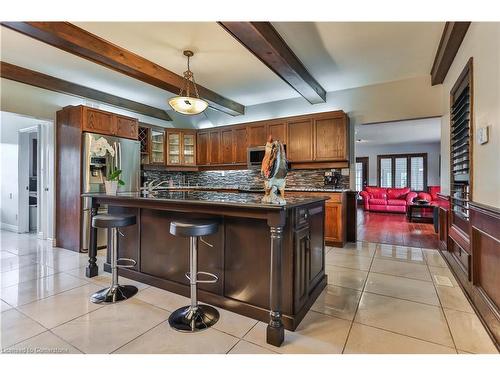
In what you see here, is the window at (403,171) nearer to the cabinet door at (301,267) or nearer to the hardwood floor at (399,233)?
the hardwood floor at (399,233)

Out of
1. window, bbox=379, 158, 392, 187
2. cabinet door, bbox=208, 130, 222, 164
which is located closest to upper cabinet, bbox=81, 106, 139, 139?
cabinet door, bbox=208, 130, 222, 164

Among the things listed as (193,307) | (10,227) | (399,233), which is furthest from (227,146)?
(10,227)

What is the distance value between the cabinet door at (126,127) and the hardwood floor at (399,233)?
14.8 feet

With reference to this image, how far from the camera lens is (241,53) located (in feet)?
11.0

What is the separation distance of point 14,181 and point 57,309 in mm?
5109

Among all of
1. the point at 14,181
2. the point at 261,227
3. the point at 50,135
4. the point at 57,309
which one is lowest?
the point at 57,309

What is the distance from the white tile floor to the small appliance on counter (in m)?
1.98

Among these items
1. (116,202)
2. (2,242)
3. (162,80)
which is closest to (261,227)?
(116,202)

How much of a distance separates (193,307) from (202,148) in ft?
14.7

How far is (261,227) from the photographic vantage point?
79.0 inches

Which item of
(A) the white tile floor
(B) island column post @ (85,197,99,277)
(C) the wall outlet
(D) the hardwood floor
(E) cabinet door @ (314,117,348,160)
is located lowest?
(A) the white tile floor

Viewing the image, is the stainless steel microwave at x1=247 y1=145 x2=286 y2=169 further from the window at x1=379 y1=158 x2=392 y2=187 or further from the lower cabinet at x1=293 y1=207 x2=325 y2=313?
the window at x1=379 y1=158 x2=392 y2=187

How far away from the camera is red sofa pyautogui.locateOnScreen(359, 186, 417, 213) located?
8150 mm
